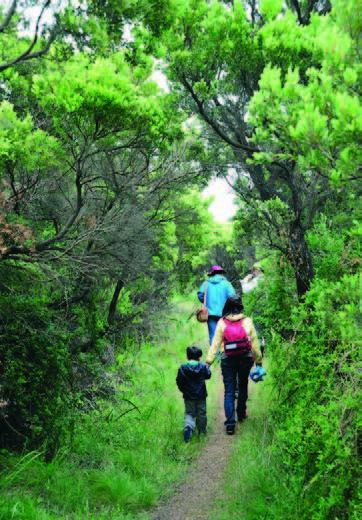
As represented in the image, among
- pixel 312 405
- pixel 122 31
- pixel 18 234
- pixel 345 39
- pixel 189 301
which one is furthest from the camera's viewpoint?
pixel 189 301

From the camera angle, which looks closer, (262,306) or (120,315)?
(262,306)

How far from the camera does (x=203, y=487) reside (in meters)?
4.79

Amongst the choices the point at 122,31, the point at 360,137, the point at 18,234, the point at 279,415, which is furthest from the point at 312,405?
the point at 122,31

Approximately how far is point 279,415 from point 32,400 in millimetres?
2690

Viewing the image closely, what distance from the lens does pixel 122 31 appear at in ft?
15.5

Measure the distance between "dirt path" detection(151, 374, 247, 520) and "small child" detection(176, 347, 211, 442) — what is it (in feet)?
1.04

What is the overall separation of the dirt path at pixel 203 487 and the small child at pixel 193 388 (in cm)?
32

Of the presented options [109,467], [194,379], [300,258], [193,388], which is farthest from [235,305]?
[109,467]

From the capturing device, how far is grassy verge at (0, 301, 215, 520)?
404 centimetres

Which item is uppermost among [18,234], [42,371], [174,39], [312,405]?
[174,39]

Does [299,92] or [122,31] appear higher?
[122,31]

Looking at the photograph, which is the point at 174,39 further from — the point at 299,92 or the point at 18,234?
the point at 299,92

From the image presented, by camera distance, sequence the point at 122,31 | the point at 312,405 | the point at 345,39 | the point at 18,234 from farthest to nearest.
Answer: the point at 18,234
the point at 122,31
the point at 312,405
the point at 345,39

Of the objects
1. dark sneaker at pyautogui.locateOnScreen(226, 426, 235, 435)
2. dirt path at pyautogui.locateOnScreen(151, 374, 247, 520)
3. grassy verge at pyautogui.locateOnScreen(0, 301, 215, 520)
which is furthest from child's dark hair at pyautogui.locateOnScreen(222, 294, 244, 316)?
grassy verge at pyautogui.locateOnScreen(0, 301, 215, 520)
